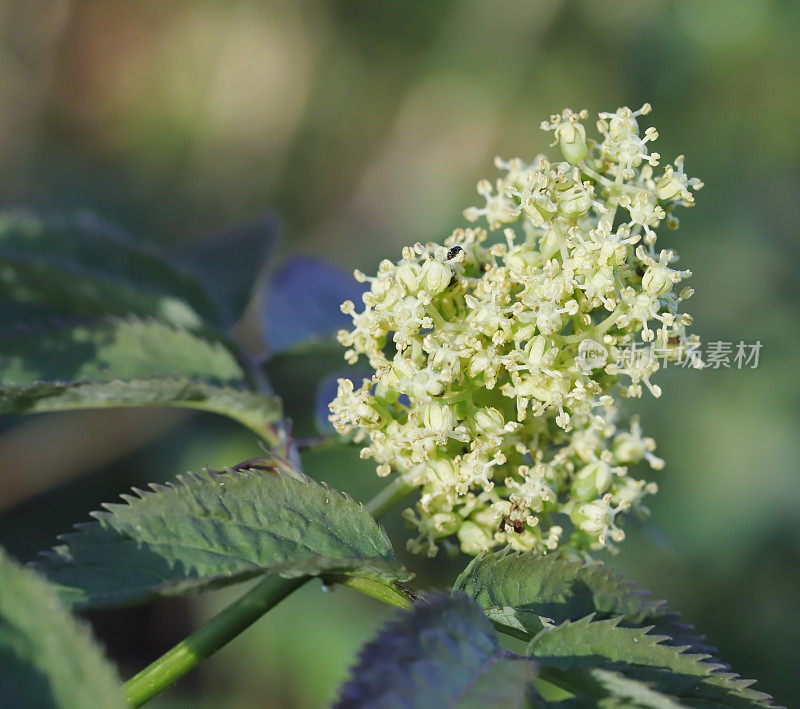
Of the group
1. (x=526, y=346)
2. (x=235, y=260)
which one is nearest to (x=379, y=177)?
(x=235, y=260)

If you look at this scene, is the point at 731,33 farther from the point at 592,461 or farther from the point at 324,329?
the point at 592,461

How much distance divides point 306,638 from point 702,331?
3.30 meters

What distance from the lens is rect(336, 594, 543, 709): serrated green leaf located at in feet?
4.29

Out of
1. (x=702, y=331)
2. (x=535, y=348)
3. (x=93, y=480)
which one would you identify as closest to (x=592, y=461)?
(x=535, y=348)

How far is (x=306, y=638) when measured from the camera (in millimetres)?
5219

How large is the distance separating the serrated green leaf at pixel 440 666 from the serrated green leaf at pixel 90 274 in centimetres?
152

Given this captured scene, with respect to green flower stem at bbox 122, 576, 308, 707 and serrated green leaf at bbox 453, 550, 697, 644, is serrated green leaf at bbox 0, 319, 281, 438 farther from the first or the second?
serrated green leaf at bbox 453, 550, 697, 644

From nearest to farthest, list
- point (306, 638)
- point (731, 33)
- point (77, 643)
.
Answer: point (77, 643) → point (306, 638) → point (731, 33)

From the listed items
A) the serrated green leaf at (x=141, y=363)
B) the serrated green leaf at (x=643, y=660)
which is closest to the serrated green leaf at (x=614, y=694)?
the serrated green leaf at (x=643, y=660)

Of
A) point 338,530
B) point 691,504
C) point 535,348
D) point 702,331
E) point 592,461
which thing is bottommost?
point 338,530

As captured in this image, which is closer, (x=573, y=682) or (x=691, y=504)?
(x=573, y=682)

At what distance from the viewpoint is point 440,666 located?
1.39 meters

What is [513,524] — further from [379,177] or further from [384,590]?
[379,177]

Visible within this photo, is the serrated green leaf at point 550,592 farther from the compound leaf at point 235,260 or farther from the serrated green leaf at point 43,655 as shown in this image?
the compound leaf at point 235,260
